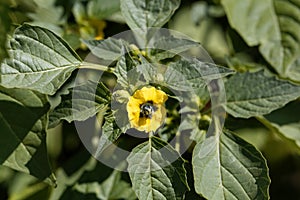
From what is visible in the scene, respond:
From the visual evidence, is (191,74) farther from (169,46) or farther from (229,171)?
(229,171)

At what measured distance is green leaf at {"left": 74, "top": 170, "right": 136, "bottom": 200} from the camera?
1460 millimetres

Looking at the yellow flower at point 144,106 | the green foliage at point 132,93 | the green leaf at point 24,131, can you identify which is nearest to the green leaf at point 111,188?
the green foliage at point 132,93

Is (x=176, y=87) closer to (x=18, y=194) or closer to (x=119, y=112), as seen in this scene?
(x=119, y=112)

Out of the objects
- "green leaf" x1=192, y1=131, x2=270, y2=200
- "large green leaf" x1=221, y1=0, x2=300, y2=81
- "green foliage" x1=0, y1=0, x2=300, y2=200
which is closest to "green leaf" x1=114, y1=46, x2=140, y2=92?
"green foliage" x1=0, y1=0, x2=300, y2=200

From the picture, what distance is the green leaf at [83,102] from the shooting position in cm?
114

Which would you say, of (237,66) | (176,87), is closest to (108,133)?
(176,87)

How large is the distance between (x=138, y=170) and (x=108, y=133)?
98mm

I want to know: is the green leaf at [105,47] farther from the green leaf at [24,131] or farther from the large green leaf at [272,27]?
the large green leaf at [272,27]

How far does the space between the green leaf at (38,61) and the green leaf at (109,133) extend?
122mm

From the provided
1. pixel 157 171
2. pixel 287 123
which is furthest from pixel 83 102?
pixel 287 123

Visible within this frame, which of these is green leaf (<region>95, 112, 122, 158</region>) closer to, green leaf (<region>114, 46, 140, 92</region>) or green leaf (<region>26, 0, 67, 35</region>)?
green leaf (<region>114, 46, 140, 92</region>)

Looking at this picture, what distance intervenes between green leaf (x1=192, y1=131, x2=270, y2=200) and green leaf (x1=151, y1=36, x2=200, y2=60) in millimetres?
203

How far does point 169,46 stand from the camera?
1.24m

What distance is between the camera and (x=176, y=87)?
115cm
